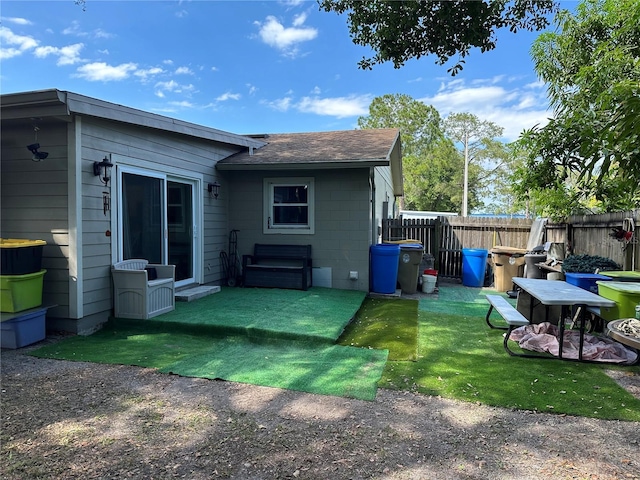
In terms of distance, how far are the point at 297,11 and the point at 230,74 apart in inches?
348

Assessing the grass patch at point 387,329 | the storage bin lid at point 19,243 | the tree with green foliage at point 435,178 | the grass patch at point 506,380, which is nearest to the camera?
the grass patch at point 506,380

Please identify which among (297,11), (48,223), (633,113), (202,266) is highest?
(297,11)

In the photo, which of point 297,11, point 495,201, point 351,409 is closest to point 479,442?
point 351,409

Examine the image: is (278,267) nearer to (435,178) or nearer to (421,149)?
(435,178)

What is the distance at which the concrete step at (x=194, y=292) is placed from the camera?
19.6 feet

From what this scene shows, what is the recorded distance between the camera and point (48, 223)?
4641mm

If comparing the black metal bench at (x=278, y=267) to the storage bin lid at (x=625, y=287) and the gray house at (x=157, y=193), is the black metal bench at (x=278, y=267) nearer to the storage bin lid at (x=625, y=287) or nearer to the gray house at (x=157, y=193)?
the gray house at (x=157, y=193)

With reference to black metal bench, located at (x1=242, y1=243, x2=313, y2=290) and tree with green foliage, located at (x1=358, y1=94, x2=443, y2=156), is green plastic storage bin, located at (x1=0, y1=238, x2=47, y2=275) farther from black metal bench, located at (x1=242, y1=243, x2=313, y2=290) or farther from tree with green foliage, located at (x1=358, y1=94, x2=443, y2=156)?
tree with green foliage, located at (x1=358, y1=94, x2=443, y2=156)

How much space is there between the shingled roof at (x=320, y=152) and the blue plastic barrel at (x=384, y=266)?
156 centimetres

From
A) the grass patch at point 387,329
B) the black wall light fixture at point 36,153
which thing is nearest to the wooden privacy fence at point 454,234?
the grass patch at point 387,329

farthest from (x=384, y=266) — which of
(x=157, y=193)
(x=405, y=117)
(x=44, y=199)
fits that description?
(x=405, y=117)

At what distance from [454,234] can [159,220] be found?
7217 mm

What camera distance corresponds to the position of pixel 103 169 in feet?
16.0

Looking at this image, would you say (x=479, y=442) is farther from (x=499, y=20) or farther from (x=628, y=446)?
(x=499, y=20)
